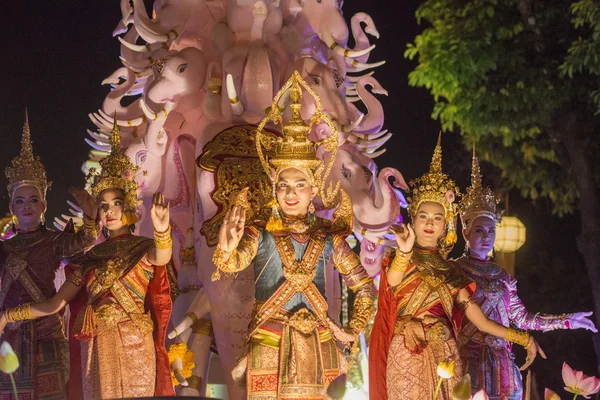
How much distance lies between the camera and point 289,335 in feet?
20.4

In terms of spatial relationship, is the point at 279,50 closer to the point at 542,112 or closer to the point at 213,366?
the point at 213,366

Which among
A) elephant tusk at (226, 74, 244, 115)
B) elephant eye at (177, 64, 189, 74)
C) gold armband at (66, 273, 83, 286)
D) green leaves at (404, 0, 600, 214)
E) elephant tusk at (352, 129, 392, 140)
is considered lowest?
gold armband at (66, 273, 83, 286)

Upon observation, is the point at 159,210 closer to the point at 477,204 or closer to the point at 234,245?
the point at 234,245

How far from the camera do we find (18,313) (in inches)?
258

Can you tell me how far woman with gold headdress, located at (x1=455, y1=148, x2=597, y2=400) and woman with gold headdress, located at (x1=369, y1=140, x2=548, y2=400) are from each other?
0.62m

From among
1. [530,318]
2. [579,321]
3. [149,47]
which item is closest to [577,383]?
[579,321]

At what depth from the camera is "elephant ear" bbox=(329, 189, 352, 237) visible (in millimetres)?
6434

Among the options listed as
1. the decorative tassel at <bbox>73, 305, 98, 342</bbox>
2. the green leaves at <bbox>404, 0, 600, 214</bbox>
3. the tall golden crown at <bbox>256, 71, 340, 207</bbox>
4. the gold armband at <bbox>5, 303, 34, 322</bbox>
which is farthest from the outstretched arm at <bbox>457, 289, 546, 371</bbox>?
the green leaves at <bbox>404, 0, 600, 214</bbox>

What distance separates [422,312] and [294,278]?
0.85m

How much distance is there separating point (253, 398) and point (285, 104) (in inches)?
71.1

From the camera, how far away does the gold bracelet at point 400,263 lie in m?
6.44

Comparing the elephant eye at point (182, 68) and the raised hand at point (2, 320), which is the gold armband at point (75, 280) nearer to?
the raised hand at point (2, 320)

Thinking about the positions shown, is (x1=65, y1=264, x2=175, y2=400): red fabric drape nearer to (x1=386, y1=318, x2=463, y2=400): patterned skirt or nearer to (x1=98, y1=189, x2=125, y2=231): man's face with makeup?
(x1=98, y1=189, x2=125, y2=231): man's face with makeup

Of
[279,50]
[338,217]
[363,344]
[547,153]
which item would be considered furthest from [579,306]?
[338,217]
